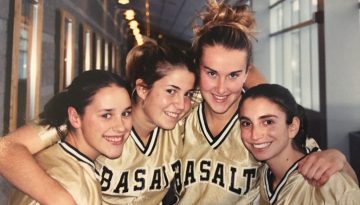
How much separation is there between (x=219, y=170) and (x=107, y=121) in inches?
15.9

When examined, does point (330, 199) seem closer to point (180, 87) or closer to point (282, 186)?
point (282, 186)

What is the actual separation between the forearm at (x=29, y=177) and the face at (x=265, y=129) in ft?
1.55

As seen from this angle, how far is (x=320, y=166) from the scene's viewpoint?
2.68ft

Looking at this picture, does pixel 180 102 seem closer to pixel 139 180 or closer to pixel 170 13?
pixel 139 180

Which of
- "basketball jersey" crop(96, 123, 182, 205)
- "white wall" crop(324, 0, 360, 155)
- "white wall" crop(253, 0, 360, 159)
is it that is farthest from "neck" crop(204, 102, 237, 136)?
"white wall" crop(324, 0, 360, 155)

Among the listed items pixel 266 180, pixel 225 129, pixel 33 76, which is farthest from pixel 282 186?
pixel 33 76

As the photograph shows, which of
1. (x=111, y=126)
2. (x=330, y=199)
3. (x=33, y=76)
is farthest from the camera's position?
(x=33, y=76)

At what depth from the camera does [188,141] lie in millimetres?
1124

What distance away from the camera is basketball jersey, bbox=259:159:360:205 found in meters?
0.76

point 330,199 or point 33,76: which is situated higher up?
point 33,76

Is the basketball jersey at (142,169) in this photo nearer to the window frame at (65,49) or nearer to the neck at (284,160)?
the neck at (284,160)

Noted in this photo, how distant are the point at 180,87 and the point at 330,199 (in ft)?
1.50

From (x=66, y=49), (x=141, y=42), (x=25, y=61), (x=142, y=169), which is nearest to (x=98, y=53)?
(x=66, y=49)

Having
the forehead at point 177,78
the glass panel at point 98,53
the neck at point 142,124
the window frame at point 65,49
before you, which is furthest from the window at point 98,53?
the forehead at point 177,78
